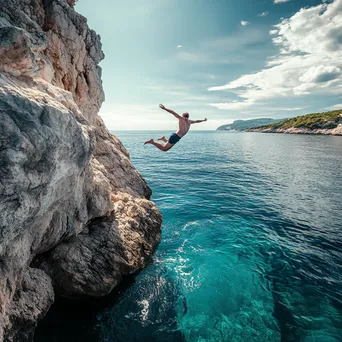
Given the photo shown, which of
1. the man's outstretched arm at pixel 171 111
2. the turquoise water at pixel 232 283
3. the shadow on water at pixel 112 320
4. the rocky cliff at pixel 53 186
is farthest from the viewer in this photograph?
the man's outstretched arm at pixel 171 111

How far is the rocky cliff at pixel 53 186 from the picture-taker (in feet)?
19.3

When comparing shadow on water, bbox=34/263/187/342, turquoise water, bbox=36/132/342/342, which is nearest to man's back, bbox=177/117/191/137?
turquoise water, bbox=36/132/342/342

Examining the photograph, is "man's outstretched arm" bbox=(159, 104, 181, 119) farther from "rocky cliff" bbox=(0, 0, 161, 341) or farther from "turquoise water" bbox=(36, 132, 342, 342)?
"turquoise water" bbox=(36, 132, 342, 342)

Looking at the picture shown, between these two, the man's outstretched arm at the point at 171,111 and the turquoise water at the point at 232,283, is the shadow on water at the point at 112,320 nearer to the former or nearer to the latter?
the turquoise water at the point at 232,283

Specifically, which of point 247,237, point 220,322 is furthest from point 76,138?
point 247,237

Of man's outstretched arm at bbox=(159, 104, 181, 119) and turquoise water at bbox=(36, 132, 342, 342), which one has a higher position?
man's outstretched arm at bbox=(159, 104, 181, 119)

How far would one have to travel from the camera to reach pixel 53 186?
7.18 metres

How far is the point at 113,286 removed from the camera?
10.4 m

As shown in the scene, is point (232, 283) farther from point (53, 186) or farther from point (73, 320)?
point (53, 186)

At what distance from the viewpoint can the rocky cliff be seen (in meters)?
5.88

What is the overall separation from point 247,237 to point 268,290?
5300 millimetres

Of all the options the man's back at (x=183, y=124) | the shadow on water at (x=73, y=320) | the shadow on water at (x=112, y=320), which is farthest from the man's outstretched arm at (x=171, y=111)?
the shadow on water at (x=73, y=320)

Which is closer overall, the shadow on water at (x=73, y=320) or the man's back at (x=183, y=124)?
the shadow on water at (x=73, y=320)

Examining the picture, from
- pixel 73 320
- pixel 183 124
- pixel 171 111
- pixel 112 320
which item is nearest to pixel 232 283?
pixel 112 320
